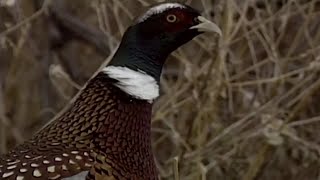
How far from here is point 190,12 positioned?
4.00 metres

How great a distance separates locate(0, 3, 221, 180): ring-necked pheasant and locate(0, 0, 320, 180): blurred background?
111cm

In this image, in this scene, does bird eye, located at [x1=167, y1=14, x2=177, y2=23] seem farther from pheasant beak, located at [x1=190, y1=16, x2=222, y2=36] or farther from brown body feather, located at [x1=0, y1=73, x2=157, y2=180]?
brown body feather, located at [x1=0, y1=73, x2=157, y2=180]

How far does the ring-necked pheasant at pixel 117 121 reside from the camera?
144 inches

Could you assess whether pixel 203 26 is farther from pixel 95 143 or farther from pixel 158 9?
pixel 95 143

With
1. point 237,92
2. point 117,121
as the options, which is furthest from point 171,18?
point 237,92

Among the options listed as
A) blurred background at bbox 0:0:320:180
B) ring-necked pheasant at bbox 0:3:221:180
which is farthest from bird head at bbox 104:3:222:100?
blurred background at bbox 0:0:320:180

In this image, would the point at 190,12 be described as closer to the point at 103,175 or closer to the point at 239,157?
the point at 103,175

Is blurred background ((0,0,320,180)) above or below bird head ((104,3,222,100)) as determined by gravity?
below

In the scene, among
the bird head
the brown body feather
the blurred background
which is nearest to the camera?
the brown body feather

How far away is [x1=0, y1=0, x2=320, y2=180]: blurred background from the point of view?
17.4 ft

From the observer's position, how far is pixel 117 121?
151 inches

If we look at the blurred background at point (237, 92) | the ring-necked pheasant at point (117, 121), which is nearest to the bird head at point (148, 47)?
the ring-necked pheasant at point (117, 121)

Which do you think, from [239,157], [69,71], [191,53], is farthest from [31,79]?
[239,157]

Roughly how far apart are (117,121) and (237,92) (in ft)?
6.82
